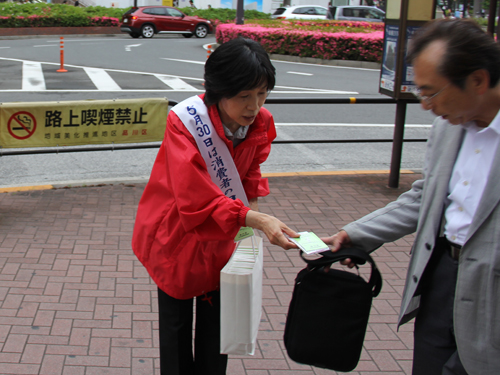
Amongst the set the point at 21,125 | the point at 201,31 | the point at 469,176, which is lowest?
the point at 21,125

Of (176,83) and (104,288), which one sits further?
(176,83)

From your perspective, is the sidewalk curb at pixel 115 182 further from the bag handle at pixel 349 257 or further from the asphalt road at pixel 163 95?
the bag handle at pixel 349 257

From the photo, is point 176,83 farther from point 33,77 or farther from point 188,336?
point 188,336

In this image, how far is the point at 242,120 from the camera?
2271mm

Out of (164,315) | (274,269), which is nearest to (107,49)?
(274,269)

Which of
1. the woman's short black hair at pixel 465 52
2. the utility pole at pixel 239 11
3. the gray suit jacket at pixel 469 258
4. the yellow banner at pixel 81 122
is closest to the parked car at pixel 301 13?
the utility pole at pixel 239 11

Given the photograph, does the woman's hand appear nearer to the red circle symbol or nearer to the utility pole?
the red circle symbol

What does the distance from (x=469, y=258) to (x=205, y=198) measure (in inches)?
37.1

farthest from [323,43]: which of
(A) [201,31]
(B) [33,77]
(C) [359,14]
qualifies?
(A) [201,31]

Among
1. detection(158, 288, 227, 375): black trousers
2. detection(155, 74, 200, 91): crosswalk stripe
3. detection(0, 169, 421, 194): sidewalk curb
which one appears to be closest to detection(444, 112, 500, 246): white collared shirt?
detection(158, 288, 227, 375): black trousers

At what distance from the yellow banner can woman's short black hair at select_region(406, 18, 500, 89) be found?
460cm

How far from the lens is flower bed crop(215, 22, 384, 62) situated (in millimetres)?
19406

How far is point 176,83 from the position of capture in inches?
551

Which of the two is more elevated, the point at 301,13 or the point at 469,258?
the point at 301,13
